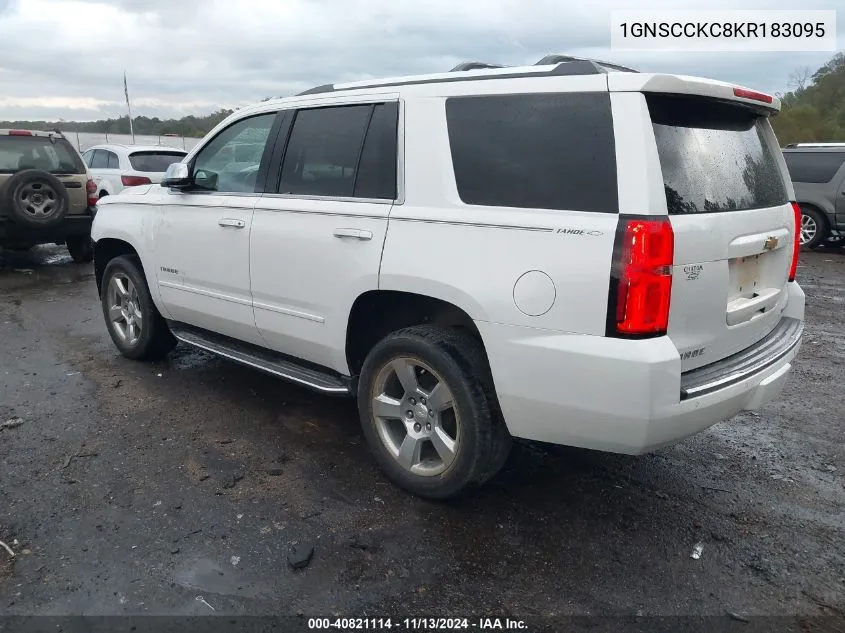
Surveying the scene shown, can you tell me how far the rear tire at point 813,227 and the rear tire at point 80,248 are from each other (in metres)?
11.3

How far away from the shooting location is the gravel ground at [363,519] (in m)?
2.71

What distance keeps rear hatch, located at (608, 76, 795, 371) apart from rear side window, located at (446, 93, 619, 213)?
217mm

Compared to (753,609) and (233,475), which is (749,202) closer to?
(753,609)

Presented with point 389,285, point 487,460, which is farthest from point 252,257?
point 487,460

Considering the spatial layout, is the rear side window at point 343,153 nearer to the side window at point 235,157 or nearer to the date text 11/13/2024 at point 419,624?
the side window at point 235,157

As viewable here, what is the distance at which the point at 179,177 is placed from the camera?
4457 mm

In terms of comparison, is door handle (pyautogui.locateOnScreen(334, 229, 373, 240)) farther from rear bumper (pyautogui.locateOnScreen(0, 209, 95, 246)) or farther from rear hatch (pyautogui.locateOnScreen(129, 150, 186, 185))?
rear hatch (pyautogui.locateOnScreen(129, 150, 186, 185))

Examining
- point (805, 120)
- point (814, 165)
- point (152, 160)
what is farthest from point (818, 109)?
point (152, 160)

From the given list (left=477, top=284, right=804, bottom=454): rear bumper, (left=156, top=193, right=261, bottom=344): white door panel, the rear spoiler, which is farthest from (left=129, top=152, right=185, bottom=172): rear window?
the rear spoiler

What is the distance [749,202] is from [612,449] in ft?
4.14

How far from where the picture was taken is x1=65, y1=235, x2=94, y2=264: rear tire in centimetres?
1034

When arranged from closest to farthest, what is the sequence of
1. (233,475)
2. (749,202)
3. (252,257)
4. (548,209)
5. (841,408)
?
(548,209) < (749,202) < (233,475) < (252,257) < (841,408)

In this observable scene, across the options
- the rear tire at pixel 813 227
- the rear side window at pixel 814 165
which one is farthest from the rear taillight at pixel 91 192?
the rear tire at pixel 813 227

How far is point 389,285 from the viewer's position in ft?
10.8
